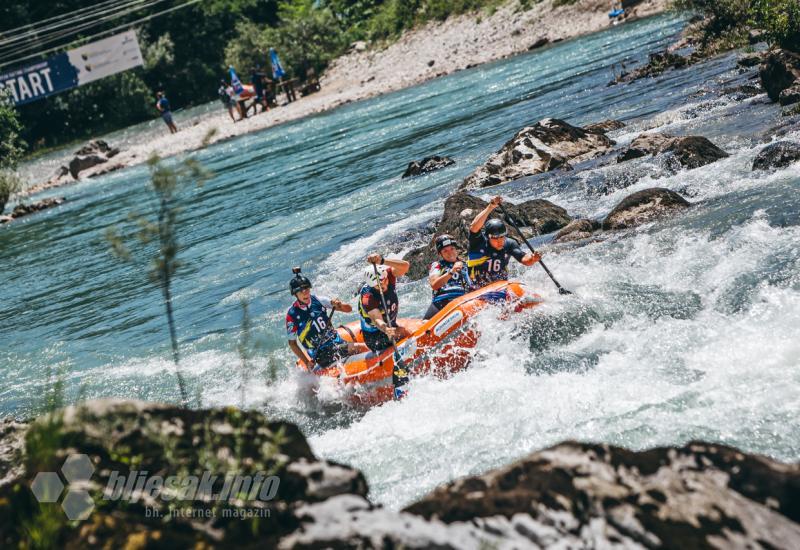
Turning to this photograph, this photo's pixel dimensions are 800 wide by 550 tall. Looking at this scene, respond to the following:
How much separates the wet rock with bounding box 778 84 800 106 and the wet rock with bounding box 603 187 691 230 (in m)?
5.42

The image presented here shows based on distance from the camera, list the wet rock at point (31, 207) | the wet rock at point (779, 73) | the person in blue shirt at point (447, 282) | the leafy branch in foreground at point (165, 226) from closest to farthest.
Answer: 1. the leafy branch in foreground at point (165, 226)
2. the person in blue shirt at point (447, 282)
3. the wet rock at point (779, 73)
4. the wet rock at point (31, 207)

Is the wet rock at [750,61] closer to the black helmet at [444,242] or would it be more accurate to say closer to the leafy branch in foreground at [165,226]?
the black helmet at [444,242]

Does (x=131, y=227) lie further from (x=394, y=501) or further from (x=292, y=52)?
(x=292, y=52)

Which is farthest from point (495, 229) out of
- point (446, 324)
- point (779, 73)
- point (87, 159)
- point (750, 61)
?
point (87, 159)

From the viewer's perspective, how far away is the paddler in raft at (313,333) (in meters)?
10.6

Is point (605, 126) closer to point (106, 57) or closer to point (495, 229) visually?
point (495, 229)

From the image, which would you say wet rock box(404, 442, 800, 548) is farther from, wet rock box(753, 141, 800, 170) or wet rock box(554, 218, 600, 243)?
wet rock box(753, 141, 800, 170)

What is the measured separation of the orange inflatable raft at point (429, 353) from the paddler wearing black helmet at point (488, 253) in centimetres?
98

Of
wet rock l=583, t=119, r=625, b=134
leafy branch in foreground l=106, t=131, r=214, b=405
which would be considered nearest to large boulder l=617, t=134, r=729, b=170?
wet rock l=583, t=119, r=625, b=134

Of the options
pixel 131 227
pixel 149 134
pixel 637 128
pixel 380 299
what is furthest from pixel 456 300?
pixel 149 134

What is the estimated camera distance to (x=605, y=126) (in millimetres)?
21734

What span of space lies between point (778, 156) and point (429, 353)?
24.5ft

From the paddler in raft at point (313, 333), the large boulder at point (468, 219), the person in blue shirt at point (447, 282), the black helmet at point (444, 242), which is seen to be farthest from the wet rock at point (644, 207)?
the paddler in raft at point (313, 333)

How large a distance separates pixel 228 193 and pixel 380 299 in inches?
779
